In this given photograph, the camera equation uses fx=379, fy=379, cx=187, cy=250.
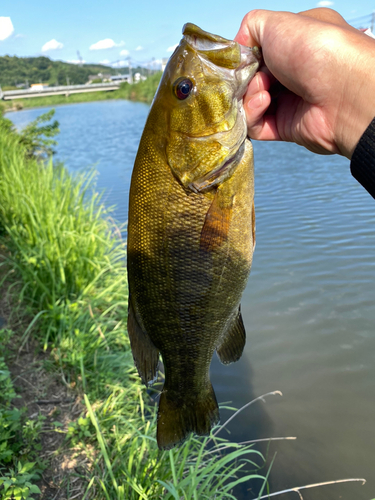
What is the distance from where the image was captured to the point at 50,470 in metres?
2.81

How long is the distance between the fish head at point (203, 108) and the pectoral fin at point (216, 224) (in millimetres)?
84

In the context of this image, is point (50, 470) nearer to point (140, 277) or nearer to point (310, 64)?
point (140, 277)

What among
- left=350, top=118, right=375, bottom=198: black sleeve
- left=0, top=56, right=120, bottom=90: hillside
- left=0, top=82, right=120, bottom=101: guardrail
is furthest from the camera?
left=0, top=56, right=120, bottom=90: hillside

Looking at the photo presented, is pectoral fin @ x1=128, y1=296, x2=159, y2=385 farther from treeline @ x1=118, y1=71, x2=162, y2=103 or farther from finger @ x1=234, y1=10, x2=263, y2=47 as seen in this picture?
treeline @ x1=118, y1=71, x2=162, y2=103

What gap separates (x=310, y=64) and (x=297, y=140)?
0.47m

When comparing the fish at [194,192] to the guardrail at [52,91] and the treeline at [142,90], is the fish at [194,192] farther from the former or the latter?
the guardrail at [52,91]

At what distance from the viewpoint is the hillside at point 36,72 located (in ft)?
225

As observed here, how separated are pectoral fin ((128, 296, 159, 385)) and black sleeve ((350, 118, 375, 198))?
1110 millimetres

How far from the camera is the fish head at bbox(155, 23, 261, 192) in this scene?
151 centimetres

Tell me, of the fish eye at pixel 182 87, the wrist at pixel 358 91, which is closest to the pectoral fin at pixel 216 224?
the fish eye at pixel 182 87

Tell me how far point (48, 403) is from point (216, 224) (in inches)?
108

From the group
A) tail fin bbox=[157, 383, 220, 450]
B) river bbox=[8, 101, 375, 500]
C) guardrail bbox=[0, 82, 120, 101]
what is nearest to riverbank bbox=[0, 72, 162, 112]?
guardrail bbox=[0, 82, 120, 101]

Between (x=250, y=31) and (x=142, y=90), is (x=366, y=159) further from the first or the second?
(x=142, y=90)

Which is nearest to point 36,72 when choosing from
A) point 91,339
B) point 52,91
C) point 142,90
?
point 52,91
